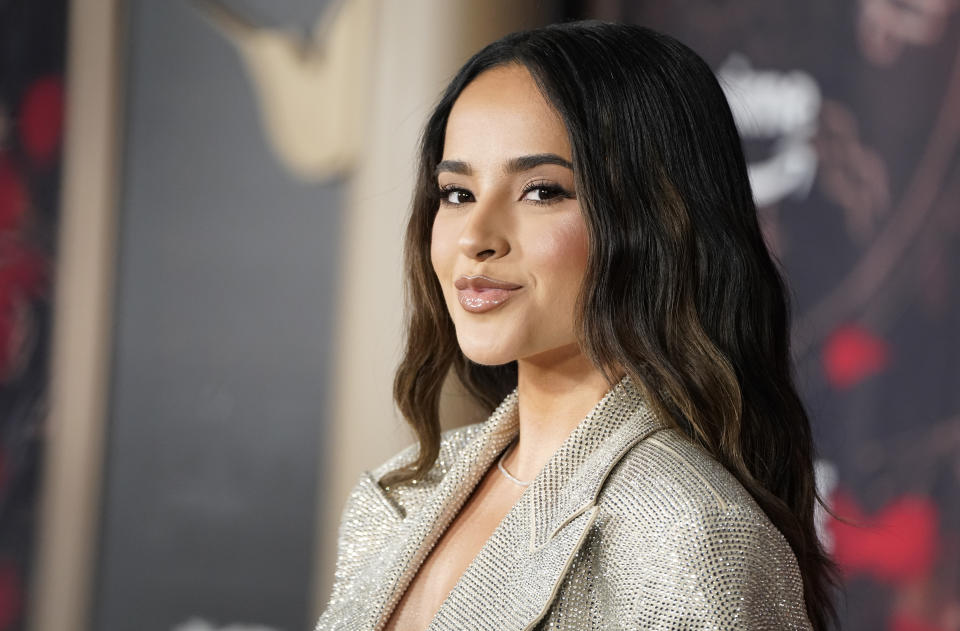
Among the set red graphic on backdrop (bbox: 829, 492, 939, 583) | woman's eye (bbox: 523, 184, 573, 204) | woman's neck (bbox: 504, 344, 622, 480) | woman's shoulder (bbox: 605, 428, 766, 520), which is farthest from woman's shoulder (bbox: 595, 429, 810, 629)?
red graphic on backdrop (bbox: 829, 492, 939, 583)

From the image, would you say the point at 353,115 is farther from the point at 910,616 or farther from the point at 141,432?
the point at 910,616

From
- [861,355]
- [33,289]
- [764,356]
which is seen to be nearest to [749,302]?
[764,356]

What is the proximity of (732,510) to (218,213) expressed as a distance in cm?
192

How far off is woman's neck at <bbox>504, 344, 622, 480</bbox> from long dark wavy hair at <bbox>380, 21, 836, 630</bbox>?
0.06 metres

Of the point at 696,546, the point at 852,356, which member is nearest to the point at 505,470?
the point at 696,546

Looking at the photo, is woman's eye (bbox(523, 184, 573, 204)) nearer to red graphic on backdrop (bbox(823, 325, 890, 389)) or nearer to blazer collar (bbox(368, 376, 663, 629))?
blazer collar (bbox(368, 376, 663, 629))

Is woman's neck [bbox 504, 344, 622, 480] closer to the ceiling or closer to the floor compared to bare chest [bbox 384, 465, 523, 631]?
closer to the ceiling

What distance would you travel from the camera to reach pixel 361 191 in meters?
2.79

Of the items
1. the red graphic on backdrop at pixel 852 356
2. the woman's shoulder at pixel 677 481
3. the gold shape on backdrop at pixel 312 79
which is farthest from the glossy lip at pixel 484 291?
the gold shape on backdrop at pixel 312 79

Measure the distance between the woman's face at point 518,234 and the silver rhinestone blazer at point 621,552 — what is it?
0.40 ft

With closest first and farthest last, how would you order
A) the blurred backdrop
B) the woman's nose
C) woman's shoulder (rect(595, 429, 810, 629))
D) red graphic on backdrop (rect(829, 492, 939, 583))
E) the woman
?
woman's shoulder (rect(595, 429, 810, 629)), the woman, the woman's nose, red graphic on backdrop (rect(829, 492, 939, 583)), the blurred backdrop

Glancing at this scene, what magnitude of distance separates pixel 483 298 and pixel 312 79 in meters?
1.61

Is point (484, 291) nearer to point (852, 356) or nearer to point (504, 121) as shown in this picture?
point (504, 121)

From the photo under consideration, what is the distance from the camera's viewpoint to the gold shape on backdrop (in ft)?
9.16
